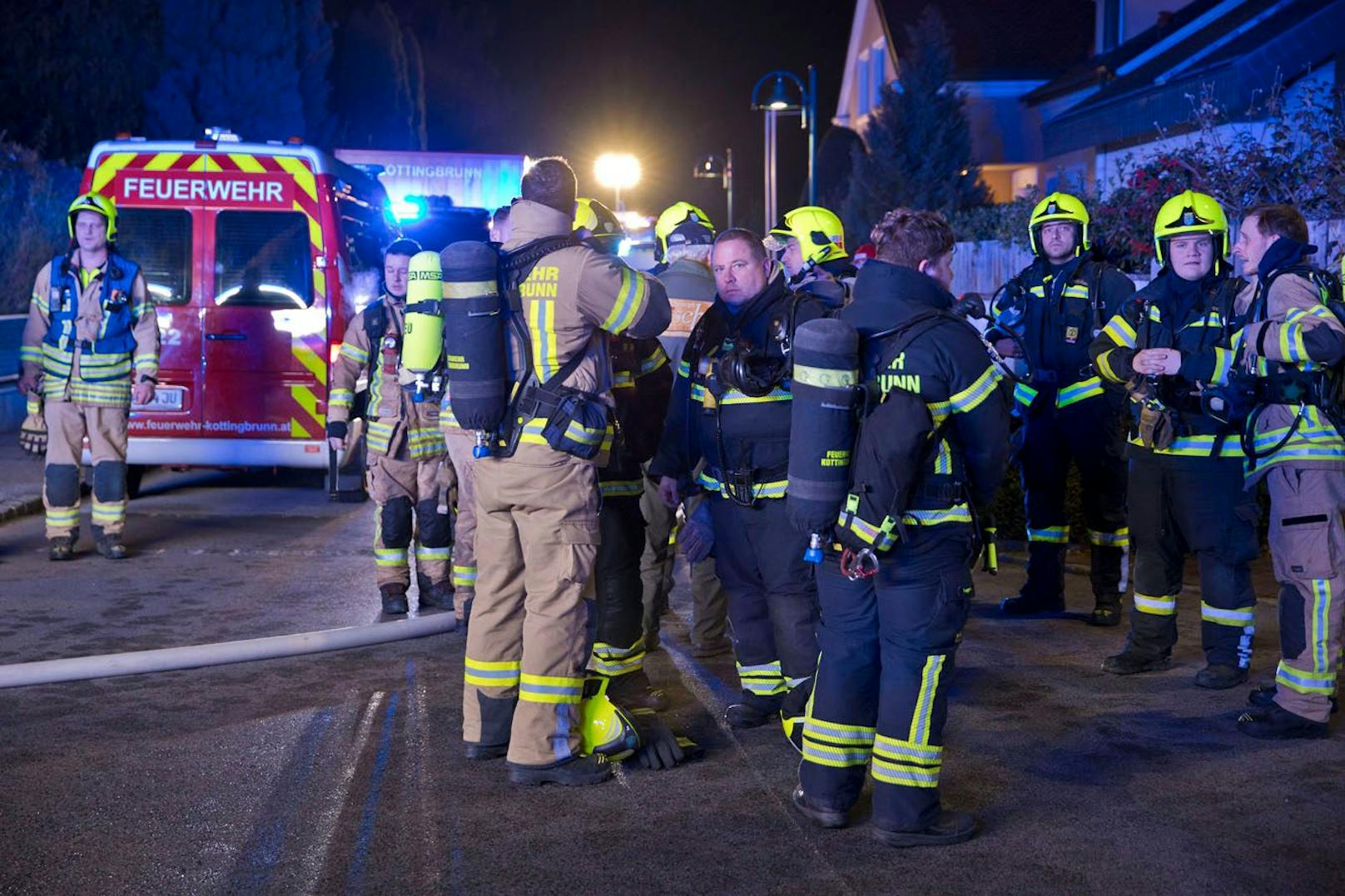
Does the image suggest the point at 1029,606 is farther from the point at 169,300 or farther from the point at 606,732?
the point at 169,300

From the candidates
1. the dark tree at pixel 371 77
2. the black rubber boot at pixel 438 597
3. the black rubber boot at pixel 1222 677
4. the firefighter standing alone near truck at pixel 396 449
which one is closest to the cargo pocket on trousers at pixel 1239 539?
the black rubber boot at pixel 1222 677

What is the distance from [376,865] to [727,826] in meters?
1.09

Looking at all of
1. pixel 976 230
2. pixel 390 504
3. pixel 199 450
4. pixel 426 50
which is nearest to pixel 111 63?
pixel 976 230

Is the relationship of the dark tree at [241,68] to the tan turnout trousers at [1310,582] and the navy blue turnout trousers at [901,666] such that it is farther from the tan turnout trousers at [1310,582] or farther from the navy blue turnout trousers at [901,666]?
the navy blue turnout trousers at [901,666]

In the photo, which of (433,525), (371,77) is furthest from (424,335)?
(371,77)

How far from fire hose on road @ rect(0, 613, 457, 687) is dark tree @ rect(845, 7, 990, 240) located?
1006 inches

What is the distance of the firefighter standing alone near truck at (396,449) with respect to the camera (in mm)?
7727

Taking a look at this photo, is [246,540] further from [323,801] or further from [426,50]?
[426,50]

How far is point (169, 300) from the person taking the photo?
11008 mm

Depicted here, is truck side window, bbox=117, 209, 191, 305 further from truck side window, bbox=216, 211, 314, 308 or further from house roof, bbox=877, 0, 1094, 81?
house roof, bbox=877, 0, 1094, 81

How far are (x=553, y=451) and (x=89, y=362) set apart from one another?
4.98 m

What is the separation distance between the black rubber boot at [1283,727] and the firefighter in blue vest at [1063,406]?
188 cm

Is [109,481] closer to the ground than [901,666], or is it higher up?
higher up

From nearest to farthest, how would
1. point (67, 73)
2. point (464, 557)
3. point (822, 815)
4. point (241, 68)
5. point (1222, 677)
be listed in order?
point (822, 815) < point (1222, 677) < point (464, 557) < point (67, 73) < point (241, 68)
